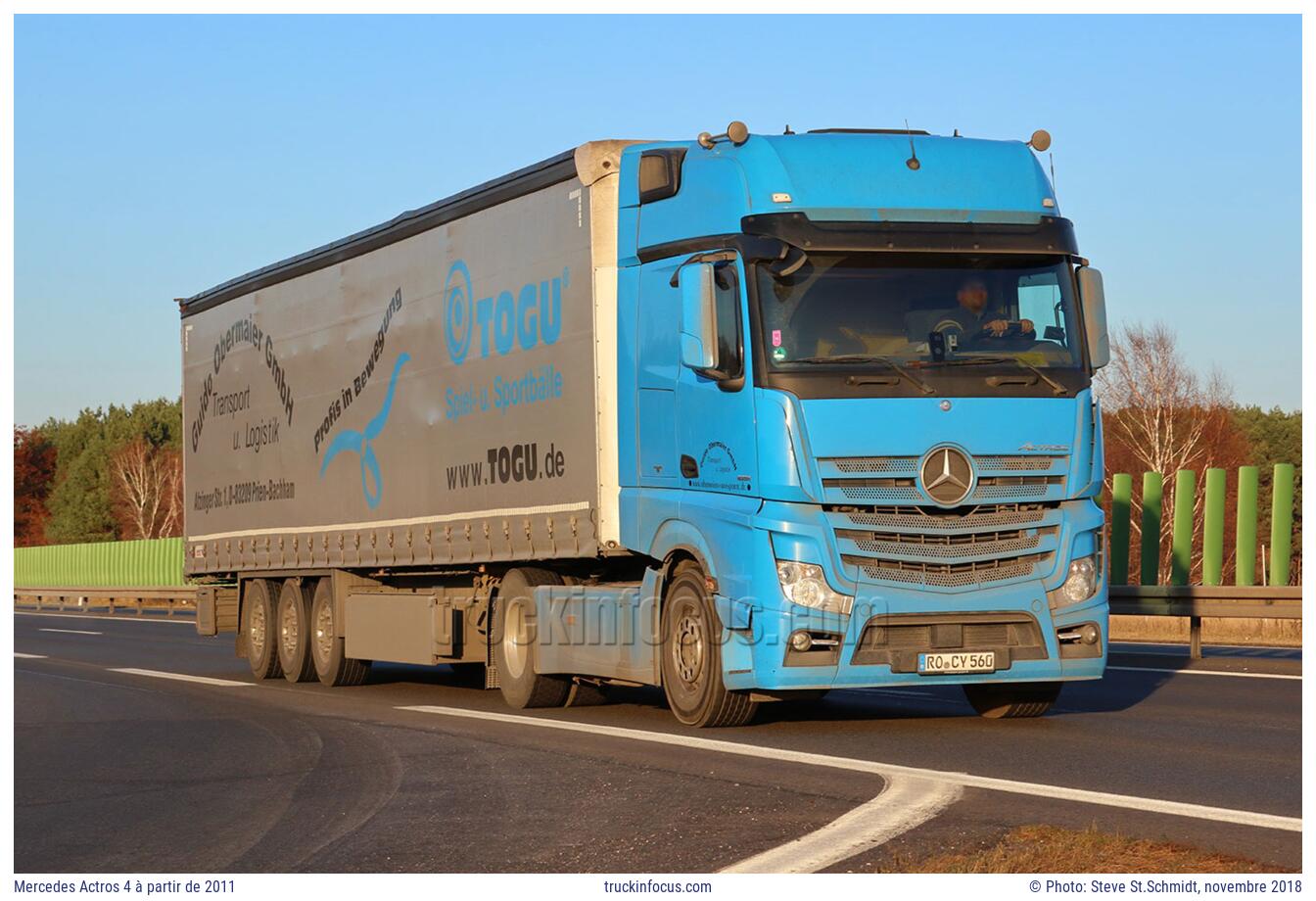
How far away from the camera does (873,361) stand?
520 inches

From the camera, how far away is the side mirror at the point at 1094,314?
13719 millimetres

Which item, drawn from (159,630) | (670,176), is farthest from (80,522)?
(670,176)

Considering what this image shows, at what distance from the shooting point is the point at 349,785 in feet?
37.2

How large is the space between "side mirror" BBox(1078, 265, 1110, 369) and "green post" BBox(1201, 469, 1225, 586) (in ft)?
29.9

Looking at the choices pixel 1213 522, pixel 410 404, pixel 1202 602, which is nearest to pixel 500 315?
pixel 410 404

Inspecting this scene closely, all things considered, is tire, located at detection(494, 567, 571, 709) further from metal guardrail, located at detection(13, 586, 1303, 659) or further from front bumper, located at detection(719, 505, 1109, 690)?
metal guardrail, located at detection(13, 586, 1303, 659)

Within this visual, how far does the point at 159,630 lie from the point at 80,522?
94.4 meters

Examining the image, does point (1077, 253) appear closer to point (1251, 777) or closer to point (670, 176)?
point (670, 176)

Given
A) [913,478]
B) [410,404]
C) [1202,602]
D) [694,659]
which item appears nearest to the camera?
[913,478]

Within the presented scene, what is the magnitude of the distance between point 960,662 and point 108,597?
45.5 metres

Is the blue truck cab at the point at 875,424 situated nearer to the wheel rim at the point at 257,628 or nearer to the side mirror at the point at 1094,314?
the side mirror at the point at 1094,314

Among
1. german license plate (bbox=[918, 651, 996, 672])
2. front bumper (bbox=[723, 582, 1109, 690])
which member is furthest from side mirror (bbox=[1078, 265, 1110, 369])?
german license plate (bbox=[918, 651, 996, 672])

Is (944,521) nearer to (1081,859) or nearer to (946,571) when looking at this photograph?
(946,571)

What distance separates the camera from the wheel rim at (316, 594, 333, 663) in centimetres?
2066
